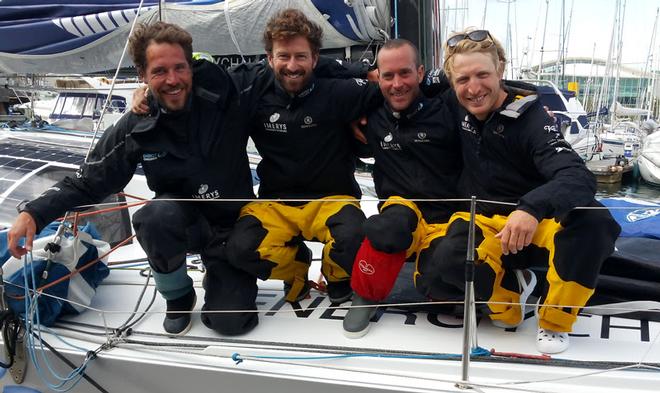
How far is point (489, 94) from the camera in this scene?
2074 mm

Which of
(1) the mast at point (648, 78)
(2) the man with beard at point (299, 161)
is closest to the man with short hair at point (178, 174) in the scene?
(2) the man with beard at point (299, 161)

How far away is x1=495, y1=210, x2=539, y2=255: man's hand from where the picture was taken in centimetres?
169

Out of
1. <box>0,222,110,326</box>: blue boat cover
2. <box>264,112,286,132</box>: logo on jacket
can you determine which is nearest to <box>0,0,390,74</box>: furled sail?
<box>264,112,286,132</box>: logo on jacket

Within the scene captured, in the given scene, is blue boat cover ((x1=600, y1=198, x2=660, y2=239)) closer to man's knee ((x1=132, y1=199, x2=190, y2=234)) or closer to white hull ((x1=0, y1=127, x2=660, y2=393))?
white hull ((x1=0, y1=127, x2=660, y2=393))

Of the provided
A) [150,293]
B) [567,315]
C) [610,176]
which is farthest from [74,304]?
[610,176]

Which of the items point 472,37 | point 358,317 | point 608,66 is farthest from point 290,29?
point 608,66

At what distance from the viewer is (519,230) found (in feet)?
5.55

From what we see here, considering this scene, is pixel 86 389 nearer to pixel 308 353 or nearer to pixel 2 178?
pixel 308 353

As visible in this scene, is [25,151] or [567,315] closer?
[567,315]

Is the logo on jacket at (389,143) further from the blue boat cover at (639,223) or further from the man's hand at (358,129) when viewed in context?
the blue boat cover at (639,223)

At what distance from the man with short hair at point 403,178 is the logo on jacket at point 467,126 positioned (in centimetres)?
10

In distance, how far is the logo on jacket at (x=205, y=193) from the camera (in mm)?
2473

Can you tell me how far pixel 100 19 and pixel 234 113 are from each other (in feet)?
7.18

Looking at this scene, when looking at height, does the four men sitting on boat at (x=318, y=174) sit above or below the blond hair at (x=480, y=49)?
below
